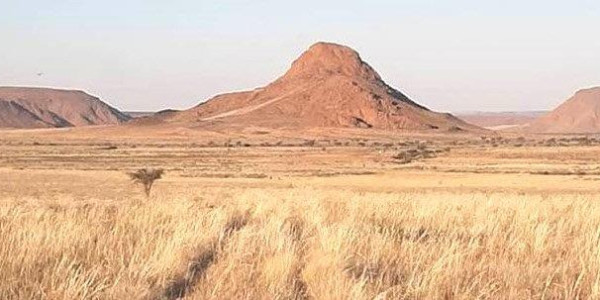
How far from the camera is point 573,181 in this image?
51.0m

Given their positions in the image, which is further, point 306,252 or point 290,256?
point 306,252

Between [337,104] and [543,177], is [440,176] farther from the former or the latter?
[337,104]

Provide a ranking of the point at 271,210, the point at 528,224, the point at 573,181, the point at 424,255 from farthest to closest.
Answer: the point at 573,181, the point at 271,210, the point at 528,224, the point at 424,255

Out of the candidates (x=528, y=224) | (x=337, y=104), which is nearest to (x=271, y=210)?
(x=528, y=224)

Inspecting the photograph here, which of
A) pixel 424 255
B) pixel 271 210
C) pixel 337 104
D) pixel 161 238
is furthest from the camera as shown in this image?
pixel 337 104

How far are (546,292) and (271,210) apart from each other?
495 centimetres

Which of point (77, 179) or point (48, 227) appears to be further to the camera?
point (77, 179)

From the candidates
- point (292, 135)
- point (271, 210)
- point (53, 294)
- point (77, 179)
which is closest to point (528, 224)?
point (271, 210)

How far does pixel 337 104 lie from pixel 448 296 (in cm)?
18692

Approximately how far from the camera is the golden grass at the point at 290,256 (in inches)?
221

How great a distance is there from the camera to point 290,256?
21.0ft

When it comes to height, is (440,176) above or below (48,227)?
below

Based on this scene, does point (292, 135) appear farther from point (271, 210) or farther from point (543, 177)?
point (271, 210)

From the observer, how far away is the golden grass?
562 centimetres
